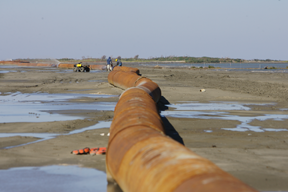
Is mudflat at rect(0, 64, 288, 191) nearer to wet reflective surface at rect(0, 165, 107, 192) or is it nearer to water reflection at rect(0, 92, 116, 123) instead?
wet reflective surface at rect(0, 165, 107, 192)

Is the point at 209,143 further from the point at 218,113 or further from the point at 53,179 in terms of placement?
the point at 218,113

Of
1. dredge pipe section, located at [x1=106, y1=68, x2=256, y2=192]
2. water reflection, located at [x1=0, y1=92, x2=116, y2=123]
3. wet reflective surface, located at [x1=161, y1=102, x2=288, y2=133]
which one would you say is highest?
dredge pipe section, located at [x1=106, y1=68, x2=256, y2=192]

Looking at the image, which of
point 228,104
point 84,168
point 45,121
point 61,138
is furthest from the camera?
point 228,104

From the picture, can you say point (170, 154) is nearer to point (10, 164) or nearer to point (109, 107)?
point (10, 164)

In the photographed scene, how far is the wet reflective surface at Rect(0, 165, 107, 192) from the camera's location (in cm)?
462

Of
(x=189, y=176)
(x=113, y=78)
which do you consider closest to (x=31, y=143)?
(x=189, y=176)

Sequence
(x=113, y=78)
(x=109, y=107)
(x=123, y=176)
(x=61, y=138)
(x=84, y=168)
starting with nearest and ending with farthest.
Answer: (x=123, y=176), (x=84, y=168), (x=61, y=138), (x=109, y=107), (x=113, y=78)

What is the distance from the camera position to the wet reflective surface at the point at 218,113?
29.6ft

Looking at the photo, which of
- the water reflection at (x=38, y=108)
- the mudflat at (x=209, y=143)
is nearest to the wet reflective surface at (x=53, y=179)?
the mudflat at (x=209, y=143)

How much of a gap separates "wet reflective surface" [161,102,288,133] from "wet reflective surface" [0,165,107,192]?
4067 millimetres

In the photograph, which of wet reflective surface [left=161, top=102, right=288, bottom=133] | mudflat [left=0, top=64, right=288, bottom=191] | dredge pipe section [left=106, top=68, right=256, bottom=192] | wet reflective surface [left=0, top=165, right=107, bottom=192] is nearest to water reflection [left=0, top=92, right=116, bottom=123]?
mudflat [left=0, top=64, right=288, bottom=191]

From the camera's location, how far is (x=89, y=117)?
10.2m

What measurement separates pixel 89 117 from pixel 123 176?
20.6 feet

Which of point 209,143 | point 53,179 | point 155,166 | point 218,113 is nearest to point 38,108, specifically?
point 218,113
